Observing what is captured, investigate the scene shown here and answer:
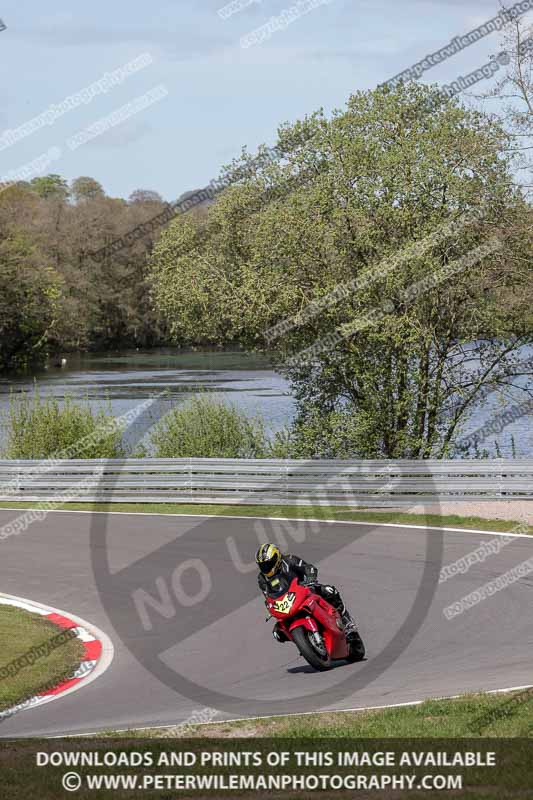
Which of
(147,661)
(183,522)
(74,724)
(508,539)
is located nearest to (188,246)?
(183,522)

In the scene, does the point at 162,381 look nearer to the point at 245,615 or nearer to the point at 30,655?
the point at 245,615

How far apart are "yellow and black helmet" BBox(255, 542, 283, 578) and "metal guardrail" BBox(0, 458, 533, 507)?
11677 millimetres

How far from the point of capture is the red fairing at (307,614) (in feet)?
36.7

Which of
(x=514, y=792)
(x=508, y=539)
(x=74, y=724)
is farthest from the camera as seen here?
(x=508, y=539)

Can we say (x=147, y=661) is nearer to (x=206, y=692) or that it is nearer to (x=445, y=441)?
(x=206, y=692)

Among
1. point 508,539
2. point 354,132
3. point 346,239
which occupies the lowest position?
point 508,539

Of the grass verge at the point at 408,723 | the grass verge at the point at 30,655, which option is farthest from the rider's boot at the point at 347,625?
the grass verge at the point at 30,655

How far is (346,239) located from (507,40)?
261 inches

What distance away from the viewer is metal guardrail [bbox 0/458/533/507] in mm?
22344

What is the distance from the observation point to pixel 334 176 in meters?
28.5

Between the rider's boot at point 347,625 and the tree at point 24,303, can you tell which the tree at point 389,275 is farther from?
the tree at point 24,303

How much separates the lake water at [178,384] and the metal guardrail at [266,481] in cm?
678

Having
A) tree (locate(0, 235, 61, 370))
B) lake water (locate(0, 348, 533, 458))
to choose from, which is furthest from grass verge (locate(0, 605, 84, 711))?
tree (locate(0, 235, 61, 370))

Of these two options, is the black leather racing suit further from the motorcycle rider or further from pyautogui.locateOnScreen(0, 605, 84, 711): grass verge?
pyautogui.locateOnScreen(0, 605, 84, 711): grass verge
